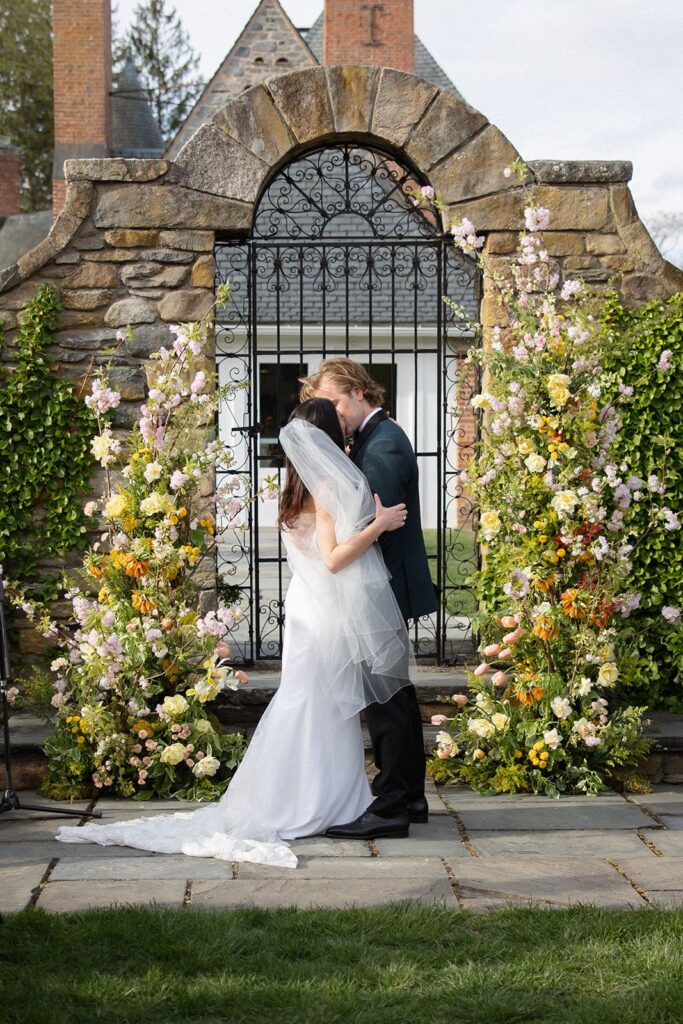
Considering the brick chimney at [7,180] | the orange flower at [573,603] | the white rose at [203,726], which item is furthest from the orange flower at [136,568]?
the brick chimney at [7,180]

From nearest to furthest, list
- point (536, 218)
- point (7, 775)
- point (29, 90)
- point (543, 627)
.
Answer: point (7, 775)
point (543, 627)
point (536, 218)
point (29, 90)

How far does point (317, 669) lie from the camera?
15.5 ft

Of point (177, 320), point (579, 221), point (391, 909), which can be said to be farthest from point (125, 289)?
point (391, 909)

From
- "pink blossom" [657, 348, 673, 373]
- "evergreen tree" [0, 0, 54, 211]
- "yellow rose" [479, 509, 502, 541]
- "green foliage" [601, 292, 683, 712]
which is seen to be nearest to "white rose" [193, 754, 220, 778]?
"yellow rose" [479, 509, 502, 541]

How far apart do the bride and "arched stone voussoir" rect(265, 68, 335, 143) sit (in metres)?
2.07

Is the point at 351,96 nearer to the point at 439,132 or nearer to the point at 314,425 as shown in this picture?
the point at 439,132

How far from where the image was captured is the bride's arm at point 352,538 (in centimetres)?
457

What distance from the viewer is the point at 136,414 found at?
613 centimetres

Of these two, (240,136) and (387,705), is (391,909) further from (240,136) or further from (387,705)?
(240,136)

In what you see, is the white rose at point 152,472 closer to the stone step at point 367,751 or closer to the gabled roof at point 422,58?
the stone step at point 367,751

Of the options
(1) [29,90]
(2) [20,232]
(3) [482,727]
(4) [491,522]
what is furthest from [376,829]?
(1) [29,90]

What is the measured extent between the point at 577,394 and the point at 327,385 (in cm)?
129

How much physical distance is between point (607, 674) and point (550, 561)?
0.56 m

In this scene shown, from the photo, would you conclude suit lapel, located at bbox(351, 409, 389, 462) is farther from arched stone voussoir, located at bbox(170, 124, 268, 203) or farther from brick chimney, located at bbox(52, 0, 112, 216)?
brick chimney, located at bbox(52, 0, 112, 216)
